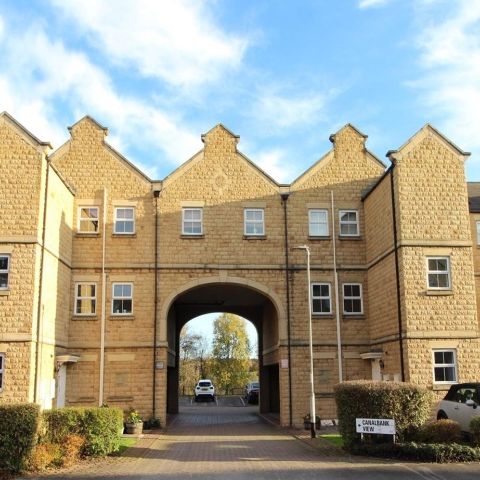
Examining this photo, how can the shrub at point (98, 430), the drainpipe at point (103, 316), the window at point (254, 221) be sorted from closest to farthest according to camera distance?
the shrub at point (98, 430)
the drainpipe at point (103, 316)
the window at point (254, 221)

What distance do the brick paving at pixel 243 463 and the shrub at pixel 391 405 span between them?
3.60 feet

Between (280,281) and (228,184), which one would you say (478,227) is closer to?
(280,281)

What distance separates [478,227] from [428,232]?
21.8ft

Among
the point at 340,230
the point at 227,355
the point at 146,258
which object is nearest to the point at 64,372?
the point at 146,258

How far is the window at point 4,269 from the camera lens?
837 inches

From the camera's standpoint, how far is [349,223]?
1072 inches

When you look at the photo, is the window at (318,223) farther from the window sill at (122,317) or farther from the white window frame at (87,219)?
the white window frame at (87,219)

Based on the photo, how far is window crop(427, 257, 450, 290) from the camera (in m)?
22.6

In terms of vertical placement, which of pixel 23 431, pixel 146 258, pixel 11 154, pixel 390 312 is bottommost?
pixel 23 431

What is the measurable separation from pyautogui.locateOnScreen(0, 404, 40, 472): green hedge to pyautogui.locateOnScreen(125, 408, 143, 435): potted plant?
333 inches

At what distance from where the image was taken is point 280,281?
86.4 feet

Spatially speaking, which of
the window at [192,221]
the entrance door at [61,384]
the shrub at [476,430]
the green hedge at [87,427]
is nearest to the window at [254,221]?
the window at [192,221]

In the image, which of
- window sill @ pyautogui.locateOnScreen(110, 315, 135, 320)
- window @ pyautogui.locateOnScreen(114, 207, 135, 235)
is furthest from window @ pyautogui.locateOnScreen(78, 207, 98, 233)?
window sill @ pyautogui.locateOnScreen(110, 315, 135, 320)

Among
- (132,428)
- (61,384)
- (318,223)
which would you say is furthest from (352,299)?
(61,384)
